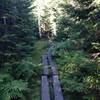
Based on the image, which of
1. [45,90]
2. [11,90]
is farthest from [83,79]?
[11,90]

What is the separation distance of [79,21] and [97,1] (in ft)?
6.52

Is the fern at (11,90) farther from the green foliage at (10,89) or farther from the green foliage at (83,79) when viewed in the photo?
the green foliage at (83,79)

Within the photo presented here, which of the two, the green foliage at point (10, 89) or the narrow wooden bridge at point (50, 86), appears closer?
the green foliage at point (10, 89)

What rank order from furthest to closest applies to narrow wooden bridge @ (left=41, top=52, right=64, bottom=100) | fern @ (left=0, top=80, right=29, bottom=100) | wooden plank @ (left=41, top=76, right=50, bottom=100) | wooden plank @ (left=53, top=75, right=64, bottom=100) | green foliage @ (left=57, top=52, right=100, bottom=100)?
narrow wooden bridge @ (left=41, top=52, right=64, bottom=100) → wooden plank @ (left=41, top=76, right=50, bottom=100) → wooden plank @ (left=53, top=75, right=64, bottom=100) → green foliage @ (left=57, top=52, right=100, bottom=100) → fern @ (left=0, top=80, right=29, bottom=100)

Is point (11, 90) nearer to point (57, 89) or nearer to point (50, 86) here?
point (57, 89)

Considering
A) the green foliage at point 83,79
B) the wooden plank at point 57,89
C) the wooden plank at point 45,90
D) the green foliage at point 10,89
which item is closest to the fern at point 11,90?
the green foliage at point 10,89

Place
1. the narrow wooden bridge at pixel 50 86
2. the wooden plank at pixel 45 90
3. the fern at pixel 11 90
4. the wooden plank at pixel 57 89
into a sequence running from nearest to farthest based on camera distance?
1. the fern at pixel 11 90
2. the wooden plank at pixel 57 89
3. the wooden plank at pixel 45 90
4. the narrow wooden bridge at pixel 50 86

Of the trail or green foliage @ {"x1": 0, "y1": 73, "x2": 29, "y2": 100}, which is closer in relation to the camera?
green foliage @ {"x1": 0, "y1": 73, "x2": 29, "y2": 100}

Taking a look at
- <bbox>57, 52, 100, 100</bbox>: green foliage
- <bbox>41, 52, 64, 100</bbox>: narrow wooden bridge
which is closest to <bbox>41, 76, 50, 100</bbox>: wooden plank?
<bbox>41, 52, 64, 100</bbox>: narrow wooden bridge

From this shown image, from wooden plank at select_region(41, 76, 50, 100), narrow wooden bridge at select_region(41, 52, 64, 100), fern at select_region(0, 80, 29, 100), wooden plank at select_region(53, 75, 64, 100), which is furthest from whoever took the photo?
narrow wooden bridge at select_region(41, 52, 64, 100)

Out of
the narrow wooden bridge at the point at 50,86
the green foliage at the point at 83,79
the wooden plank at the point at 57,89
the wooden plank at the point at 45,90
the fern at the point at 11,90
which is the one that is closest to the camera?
the fern at the point at 11,90

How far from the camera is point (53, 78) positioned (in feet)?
49.5

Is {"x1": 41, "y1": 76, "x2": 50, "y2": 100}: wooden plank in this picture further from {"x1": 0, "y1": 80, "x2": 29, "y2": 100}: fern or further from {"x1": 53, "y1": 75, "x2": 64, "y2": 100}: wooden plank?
{"x1": 0, "y1": 80, "x2": 29, "y2": 100}: fern

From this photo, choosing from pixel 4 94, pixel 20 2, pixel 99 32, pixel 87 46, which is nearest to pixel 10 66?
pixel 4 94
